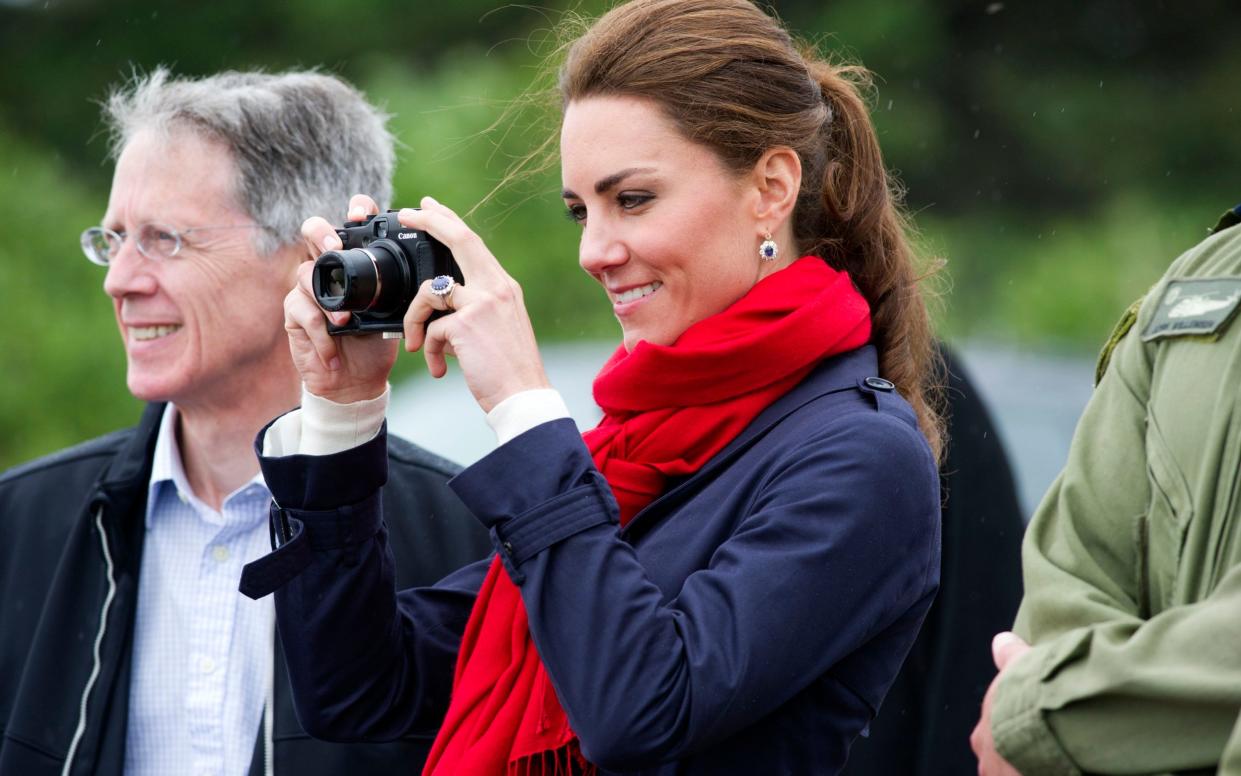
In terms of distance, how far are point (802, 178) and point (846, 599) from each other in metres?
0.63

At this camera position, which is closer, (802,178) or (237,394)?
(802,178)

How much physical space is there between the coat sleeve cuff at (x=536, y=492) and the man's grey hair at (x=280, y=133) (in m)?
1.21

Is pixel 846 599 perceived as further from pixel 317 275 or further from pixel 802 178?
pixel 317 275

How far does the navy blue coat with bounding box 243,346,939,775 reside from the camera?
6.46 feet

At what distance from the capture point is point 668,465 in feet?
7.37

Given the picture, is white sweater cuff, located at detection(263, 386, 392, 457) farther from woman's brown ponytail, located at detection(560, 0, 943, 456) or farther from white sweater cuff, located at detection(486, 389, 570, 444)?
woman's brown ponytail, located at detection(560, 0, 943, 456)

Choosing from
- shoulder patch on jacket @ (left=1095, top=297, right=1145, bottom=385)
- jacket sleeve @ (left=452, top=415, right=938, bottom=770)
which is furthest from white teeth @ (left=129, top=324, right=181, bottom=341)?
shoulder patch on jacket @ (left=1095, top=297, right=1145, bottom=385)

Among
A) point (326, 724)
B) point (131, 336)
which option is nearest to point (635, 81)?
point (326, 724)

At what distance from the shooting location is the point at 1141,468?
1.84 m

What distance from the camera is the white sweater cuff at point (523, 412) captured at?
2.12m

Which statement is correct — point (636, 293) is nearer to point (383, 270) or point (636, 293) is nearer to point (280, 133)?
point (383, 270)

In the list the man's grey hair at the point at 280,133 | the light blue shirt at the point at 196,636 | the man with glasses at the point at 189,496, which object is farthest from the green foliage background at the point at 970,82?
the light blue shirt at the point at 196,636

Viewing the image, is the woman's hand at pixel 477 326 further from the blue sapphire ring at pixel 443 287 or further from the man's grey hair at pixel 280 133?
the man's grey hair at pixel 280 133

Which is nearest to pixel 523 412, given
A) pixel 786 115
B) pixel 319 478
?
pixel 319 478
